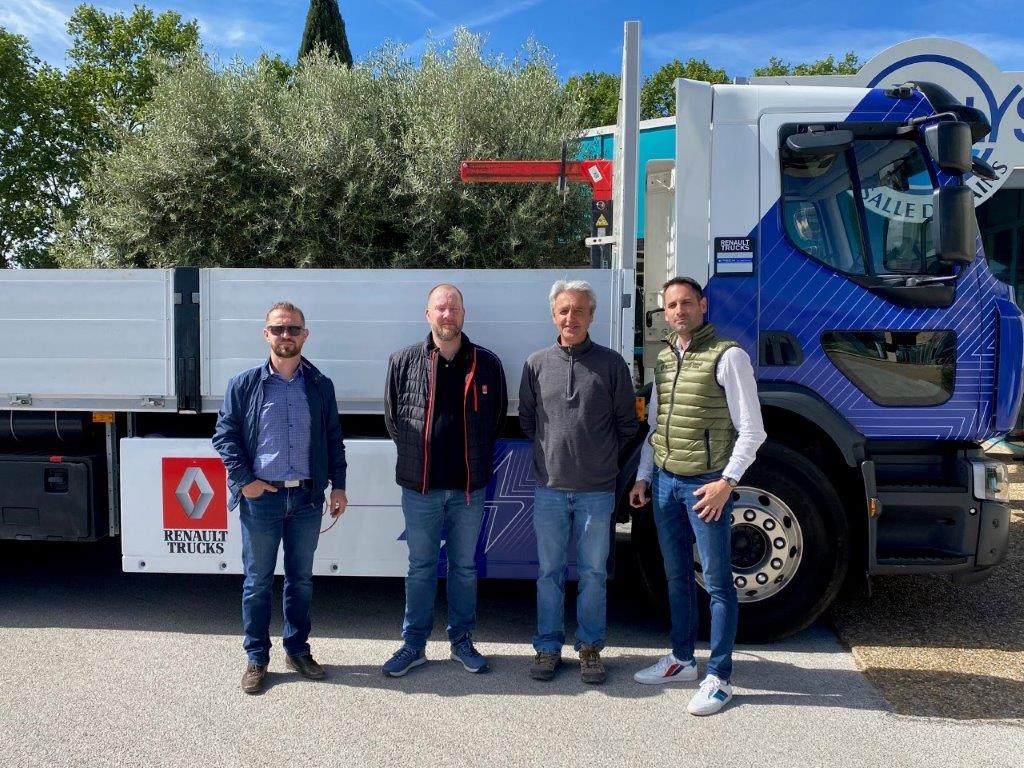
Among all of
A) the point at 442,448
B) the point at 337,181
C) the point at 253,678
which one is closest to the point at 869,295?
the point at 442,448

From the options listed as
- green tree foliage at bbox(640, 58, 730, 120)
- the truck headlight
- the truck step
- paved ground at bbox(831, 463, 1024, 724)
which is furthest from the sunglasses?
green tree foliage at bbox(640, 58, 730, 120)

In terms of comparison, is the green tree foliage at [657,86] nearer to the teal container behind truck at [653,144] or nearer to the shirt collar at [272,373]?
the teal container behind truck at [653,144]

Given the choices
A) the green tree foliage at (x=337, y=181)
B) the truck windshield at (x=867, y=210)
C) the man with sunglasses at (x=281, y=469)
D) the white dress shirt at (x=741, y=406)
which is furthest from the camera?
the green tree foliage at (x=337, y=181)

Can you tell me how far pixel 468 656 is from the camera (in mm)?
3752

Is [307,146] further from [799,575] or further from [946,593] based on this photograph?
[946,593]

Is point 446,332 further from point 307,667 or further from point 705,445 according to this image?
point 307,667

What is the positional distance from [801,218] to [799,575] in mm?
1818

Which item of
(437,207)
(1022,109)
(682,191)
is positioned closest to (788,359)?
(682,191)

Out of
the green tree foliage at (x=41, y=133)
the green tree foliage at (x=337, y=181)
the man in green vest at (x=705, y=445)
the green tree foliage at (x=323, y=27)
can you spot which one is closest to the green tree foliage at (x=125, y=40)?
the green tree foliage at (x=41, y=133)

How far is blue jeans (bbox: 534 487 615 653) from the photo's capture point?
11.6ft

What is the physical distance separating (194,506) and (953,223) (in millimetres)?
4005

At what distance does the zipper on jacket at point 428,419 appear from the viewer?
11.6 feet

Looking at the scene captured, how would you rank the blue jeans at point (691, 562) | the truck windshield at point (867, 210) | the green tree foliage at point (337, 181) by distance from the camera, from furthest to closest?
the green tree foliage at point (337, 181), the truck windshield at point (867, 210), the blue jeans at point (691, 562)

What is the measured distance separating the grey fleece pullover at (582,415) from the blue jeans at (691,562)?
285 millimetres
